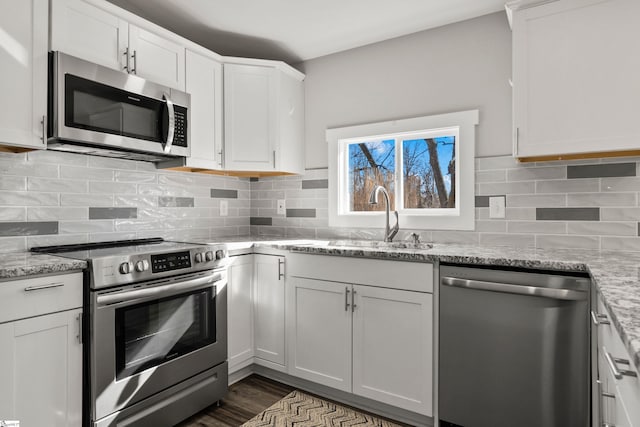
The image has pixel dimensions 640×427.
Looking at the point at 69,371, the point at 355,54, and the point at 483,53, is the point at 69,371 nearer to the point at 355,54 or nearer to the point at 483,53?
the point at 355,54

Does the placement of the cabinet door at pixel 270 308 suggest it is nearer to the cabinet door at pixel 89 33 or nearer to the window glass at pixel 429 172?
the window glass at pixel 429 172

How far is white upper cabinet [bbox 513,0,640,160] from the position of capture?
1.84 meters

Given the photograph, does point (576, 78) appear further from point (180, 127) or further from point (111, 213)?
point (111, 213)

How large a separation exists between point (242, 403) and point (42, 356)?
119 centimetres

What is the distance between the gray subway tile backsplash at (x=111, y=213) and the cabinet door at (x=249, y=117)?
718mm

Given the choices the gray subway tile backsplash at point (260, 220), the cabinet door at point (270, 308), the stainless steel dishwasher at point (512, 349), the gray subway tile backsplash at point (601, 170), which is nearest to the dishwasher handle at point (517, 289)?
the stainless steel dishwasher at point (512, 349)

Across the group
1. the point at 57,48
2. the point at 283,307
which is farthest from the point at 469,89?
the point at 57,48

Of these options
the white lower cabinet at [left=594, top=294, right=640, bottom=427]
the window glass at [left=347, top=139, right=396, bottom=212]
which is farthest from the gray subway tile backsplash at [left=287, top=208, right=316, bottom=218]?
the white lower cabinet at [left=594, top=294, right=640, bottom=427]

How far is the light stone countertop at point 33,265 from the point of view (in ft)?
4.85

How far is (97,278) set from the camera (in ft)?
5.60

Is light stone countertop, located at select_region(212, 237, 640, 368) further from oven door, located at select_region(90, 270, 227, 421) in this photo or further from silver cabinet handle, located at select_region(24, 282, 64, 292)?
silver cabinet handle, located at select_region(24, 282, 64, 292)

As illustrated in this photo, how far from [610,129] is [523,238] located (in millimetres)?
764

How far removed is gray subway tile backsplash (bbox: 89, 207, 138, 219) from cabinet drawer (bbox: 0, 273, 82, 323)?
76cm

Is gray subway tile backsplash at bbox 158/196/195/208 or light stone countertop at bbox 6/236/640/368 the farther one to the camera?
gray subway tile backsplash at bbox 158/196/195/208
